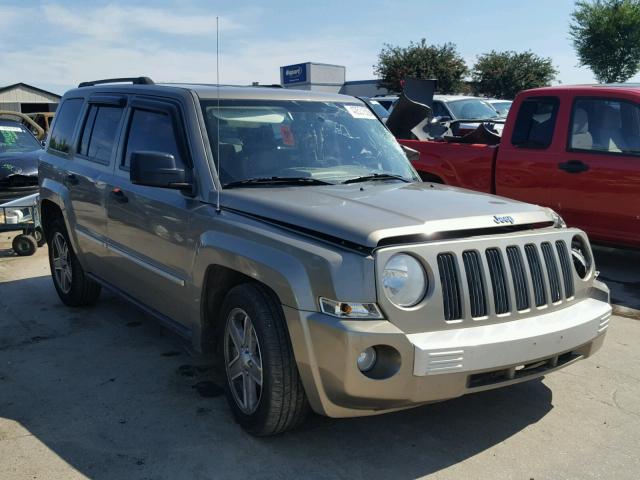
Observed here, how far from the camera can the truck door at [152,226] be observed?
403 centimetres

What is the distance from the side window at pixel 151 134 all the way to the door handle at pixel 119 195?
0.61ft

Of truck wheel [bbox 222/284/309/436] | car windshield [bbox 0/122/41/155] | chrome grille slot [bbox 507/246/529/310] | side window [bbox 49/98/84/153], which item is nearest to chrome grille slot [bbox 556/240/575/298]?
chrome grille slot [bbox 507/246/529/310]

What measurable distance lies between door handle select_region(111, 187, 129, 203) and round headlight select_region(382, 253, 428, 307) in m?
2.37

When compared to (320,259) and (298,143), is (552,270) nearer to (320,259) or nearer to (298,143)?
(320,259)

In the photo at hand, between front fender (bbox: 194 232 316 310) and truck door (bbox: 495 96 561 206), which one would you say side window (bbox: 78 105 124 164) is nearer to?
front fender (bbox: 194 232 316 310)

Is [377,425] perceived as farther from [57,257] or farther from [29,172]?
[29,172]

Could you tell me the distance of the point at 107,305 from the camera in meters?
6.12

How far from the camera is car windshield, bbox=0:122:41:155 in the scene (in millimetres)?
11766

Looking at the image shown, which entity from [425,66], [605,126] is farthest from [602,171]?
[425,66]

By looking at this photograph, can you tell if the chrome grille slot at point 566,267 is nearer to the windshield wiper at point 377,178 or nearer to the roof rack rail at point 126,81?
the windshield wiper at point 377,178

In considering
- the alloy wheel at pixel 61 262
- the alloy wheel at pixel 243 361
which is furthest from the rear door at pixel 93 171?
the alloy wheel at pixel 243 361

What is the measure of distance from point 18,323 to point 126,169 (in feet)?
6.33

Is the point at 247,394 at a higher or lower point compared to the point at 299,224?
lower

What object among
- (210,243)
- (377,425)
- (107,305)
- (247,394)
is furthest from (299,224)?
(107,305)
